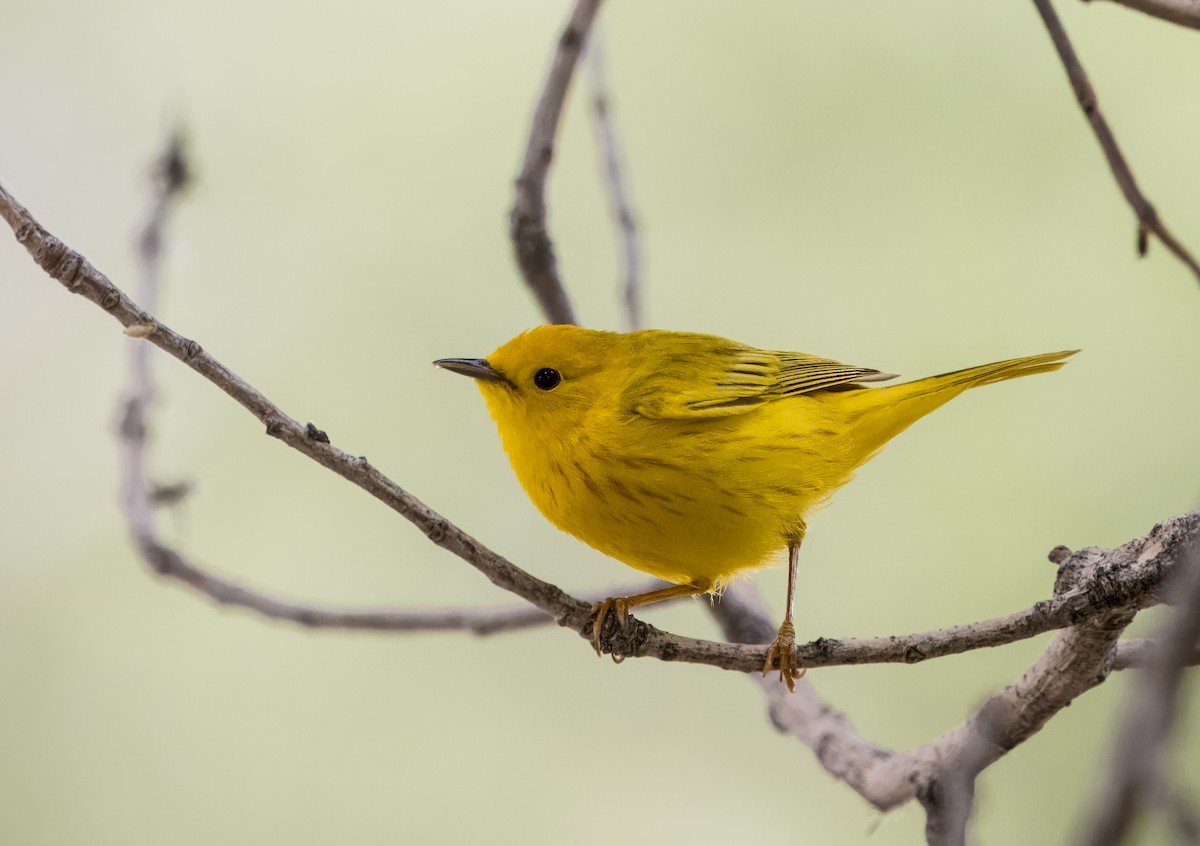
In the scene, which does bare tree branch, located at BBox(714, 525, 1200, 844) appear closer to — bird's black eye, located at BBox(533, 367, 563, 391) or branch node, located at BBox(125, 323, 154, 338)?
bird's black eye, located at BBox(533, 367, 563, 391)

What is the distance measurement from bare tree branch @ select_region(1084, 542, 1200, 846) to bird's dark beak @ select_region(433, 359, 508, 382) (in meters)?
2.04

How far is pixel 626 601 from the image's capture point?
241cm

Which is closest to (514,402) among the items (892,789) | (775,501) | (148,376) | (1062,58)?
(775,501)

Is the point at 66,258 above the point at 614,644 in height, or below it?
above

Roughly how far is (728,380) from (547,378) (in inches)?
18.5

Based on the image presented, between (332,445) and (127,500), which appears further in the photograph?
(127,500)

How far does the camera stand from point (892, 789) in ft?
7.45

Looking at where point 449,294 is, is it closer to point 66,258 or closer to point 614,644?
point 614,644

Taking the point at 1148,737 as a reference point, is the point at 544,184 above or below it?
above

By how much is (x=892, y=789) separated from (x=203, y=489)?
2.04m

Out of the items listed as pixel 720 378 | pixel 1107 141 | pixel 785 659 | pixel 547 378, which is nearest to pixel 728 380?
pixel 720 378

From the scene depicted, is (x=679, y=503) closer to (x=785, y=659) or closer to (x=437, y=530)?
(x=785, y=659)

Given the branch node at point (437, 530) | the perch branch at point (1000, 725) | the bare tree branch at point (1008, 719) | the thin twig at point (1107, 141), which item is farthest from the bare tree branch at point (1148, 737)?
the thin twig at point (1107, 141)

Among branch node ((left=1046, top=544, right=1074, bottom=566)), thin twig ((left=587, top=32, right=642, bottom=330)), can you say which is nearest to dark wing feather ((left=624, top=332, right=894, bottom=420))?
thin twig ((left=587, top=32, right=642, bottom=330))
